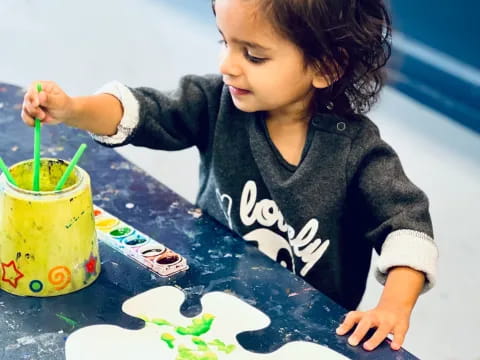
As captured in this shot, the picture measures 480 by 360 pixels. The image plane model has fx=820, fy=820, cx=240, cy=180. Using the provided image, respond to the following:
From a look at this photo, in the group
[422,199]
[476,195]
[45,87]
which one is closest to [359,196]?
[422,199]

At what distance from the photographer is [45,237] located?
0.80 m

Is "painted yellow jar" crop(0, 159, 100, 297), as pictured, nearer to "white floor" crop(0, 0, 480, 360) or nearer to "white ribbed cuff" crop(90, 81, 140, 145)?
"white ribbed cuff" crop(90, 81, 140, 145)

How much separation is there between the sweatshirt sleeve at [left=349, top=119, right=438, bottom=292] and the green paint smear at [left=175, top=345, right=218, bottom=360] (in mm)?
244

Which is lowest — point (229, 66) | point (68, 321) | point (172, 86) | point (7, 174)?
point (172, 86)

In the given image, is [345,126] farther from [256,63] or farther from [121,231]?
[121,231]

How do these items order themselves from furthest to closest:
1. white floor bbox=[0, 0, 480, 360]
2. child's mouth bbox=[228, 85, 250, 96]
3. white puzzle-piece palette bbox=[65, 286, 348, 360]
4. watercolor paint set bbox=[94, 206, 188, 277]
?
white floor bbox=[0, 0, 480, 360] → child's mouth bbox=[228, 85, 250, 96] → watercolor paint set bbox=[94, 206, 188, 277] → white puzzle-piece palette bbox=[65, 286, 348, 360]

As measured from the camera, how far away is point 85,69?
8.35ft

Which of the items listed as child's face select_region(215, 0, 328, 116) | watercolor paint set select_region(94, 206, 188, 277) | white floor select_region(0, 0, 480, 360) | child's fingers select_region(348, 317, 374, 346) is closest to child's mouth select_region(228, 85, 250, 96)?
child's face select_region(215, 0, 328, 116)

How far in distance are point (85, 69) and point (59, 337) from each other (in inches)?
73.1

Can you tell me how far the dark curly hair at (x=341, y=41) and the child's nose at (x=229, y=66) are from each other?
0.21 feet

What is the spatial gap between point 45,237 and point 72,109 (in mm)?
200

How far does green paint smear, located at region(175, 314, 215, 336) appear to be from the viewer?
82cm

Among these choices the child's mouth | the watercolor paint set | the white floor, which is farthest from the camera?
the white floor

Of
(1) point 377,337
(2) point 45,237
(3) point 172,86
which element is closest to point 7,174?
(2) point 45,237
